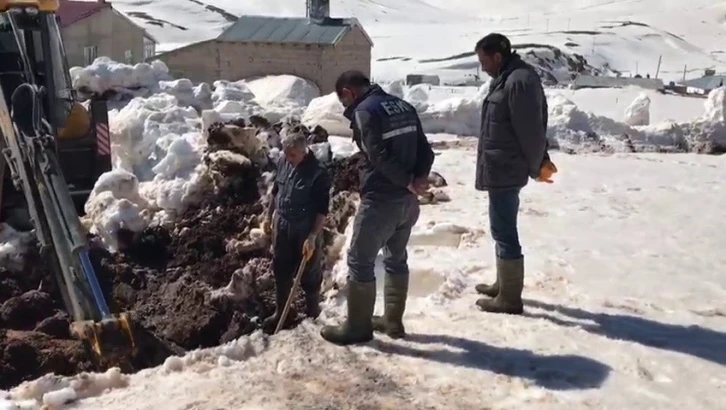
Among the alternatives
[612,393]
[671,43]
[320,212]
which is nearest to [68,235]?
[320,212]

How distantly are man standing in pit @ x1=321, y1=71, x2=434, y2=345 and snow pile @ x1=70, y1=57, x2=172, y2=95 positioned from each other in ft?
31.4

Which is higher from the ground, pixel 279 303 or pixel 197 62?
pixel 279 303

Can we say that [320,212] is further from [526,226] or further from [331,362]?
[526,226]

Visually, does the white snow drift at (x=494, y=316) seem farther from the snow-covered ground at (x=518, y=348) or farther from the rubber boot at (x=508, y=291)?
the rubber boot at (x=508, y=291)

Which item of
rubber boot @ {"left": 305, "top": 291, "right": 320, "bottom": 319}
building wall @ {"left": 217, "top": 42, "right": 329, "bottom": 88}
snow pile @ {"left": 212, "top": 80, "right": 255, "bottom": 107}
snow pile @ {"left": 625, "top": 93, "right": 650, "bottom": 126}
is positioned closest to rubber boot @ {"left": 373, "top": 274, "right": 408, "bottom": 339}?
rubber boot @ {"left": 305, "top": 291, "right": 320, "bottom": 319}

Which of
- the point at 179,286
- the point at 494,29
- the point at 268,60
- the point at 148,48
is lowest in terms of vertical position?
the point at 494,29

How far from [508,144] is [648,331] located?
1473 mm

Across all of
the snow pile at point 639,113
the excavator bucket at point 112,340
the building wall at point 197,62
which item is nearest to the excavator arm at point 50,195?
the excavator bucket at point 112,340

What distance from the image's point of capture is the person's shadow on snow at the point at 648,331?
18.4ft

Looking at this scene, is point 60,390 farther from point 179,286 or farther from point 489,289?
point 179,286

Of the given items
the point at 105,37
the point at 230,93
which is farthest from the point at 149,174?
the point at 105,37

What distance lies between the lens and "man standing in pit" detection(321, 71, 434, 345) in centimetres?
521

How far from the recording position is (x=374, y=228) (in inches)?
211

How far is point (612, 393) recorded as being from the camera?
4.96 meters
